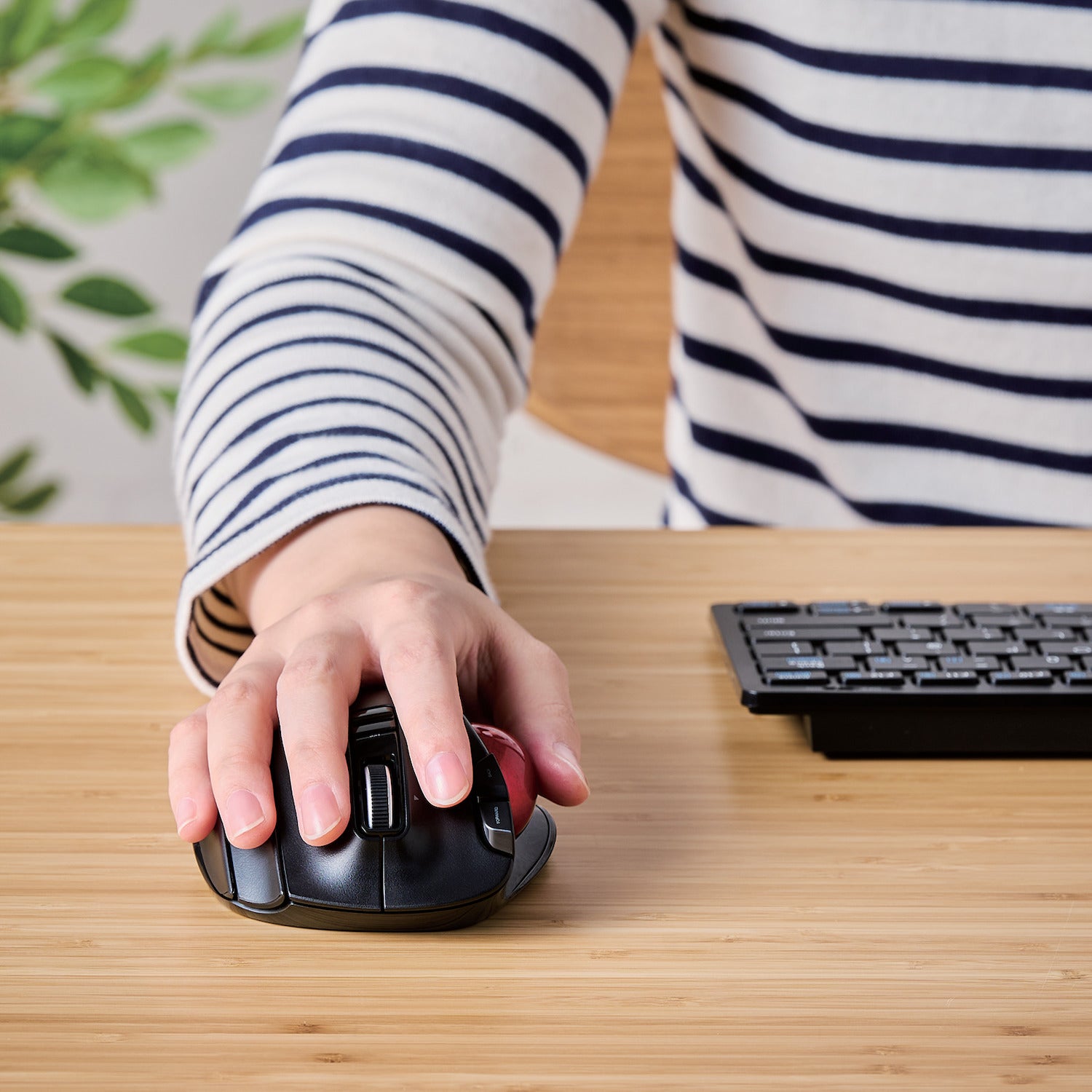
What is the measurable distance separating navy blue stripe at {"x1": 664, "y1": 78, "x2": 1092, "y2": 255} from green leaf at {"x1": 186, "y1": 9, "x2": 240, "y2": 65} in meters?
1.07

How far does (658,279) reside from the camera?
1.43 metres

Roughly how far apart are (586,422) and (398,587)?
1.17 meters

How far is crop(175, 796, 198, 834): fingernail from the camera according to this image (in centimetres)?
30

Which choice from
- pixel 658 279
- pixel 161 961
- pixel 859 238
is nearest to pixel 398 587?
pixel 161 961

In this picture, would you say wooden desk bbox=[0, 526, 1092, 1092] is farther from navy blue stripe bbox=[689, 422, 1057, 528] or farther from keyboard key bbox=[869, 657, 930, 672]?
navy blue stripe bbox=[689, 422, 1057, 528]

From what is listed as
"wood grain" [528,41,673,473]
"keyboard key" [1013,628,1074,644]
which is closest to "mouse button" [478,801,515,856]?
"keyboard key" [1013,628,1074,644]

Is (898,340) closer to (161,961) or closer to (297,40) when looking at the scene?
(161,961)

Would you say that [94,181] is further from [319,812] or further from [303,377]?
[319,812]

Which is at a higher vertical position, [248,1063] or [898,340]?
[248,1063]

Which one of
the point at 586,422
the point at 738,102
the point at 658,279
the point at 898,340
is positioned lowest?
the point at 586,422

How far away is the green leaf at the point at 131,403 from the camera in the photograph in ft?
5.26

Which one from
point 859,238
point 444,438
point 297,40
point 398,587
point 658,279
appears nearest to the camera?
point 398,587

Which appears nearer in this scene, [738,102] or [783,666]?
[783,666]

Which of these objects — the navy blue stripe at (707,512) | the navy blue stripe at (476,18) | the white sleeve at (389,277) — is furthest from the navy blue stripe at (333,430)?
the navy blue stripe at (707,512)
